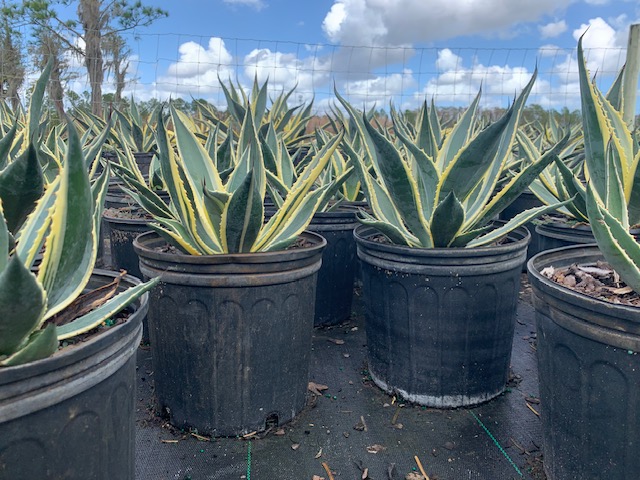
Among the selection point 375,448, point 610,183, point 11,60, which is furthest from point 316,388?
point 11,60

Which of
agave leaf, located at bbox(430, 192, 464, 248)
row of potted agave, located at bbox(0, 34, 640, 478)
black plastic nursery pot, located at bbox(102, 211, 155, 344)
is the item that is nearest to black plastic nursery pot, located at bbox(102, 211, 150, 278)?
black plastic nursery pot, located at bbox(102, 211, 155, 344)

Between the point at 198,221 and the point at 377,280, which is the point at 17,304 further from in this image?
the point at 377,280

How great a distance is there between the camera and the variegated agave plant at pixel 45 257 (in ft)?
2.00

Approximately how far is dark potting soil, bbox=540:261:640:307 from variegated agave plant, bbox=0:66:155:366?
0.83m

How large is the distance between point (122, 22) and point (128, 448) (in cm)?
845

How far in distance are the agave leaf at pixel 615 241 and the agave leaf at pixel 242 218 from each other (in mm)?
653

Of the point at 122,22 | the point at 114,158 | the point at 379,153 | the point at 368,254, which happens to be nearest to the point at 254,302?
the point at 368,254

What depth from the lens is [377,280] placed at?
1.44m

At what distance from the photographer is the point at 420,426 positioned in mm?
1339

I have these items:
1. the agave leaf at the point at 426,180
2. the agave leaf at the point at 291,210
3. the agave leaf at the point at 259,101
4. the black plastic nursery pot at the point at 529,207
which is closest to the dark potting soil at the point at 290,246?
the agave leaf at the point at 291,210

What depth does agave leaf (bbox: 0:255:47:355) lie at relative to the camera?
569mm

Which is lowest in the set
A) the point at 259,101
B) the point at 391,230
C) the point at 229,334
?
the point at 229,334

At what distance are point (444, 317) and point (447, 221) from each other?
0.84ft

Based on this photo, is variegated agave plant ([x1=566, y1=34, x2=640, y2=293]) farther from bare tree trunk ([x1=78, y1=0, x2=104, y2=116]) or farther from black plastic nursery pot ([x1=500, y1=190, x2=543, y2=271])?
bare tree trunk ([x1=78, y1=0, x2=104, y2=116])
